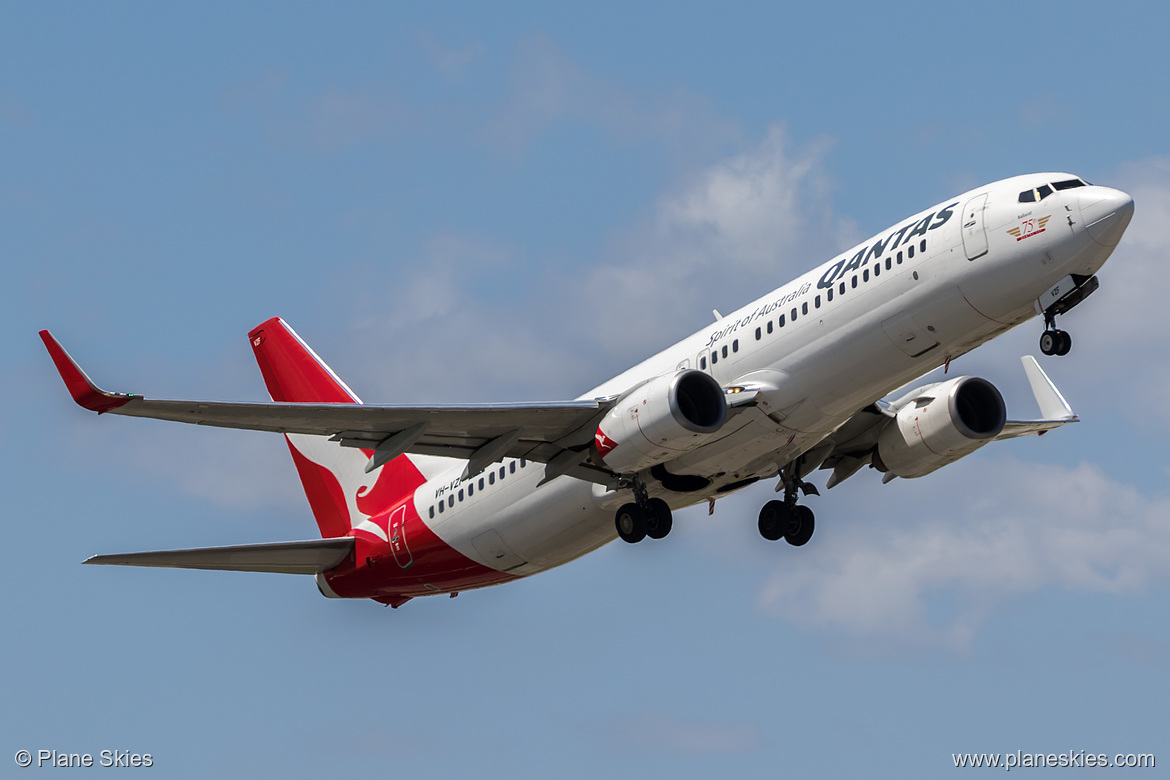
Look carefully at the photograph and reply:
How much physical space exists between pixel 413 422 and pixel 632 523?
18.1 ft

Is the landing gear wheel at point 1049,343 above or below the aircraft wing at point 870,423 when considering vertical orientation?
below

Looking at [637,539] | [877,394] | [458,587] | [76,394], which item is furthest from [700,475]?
[76,394]

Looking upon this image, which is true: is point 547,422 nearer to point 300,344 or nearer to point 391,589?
point 391,589

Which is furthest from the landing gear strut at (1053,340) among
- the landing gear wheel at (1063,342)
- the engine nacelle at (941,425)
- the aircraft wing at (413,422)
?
the aircraft wing at (413,422)

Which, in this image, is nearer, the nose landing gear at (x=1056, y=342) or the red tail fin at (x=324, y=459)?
the nose landing gear at (x=1056, y=342)

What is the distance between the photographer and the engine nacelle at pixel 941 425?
120ft

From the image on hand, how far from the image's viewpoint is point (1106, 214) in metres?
29.9

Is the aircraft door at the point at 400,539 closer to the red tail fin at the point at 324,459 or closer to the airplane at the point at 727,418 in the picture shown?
the airplane at the point at 727,418

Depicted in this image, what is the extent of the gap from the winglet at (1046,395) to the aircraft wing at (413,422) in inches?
480

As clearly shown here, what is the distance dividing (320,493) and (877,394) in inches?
741

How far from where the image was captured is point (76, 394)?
95.5 feet

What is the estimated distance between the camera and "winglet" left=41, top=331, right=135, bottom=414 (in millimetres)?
29031

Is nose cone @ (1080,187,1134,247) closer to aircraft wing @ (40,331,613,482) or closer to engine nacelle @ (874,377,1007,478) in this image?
engine nacelle @ (874,377,1007,478)

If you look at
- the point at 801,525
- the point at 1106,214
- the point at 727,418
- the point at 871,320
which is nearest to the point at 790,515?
the point at 801,525
